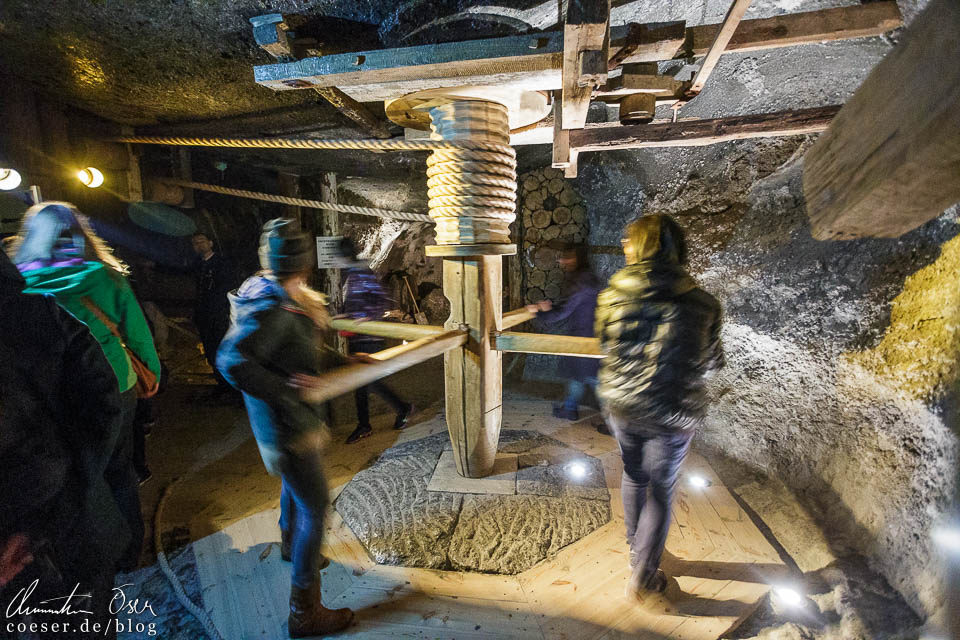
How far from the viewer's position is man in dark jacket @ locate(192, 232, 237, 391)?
4.35m

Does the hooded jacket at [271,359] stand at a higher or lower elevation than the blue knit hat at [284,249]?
lower

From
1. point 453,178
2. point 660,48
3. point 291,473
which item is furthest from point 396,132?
point 291,473

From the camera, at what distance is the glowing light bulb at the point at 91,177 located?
3.37m

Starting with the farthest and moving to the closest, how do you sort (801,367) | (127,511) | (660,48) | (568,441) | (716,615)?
1. (568,441)
2. (801,367)
3. (127,511)
4. (716,615)
5. (660,48)

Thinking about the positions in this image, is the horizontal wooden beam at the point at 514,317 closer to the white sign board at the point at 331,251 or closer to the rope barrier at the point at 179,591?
the white sign board at the point at 331,251

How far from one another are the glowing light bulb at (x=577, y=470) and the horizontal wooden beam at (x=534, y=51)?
2435 mm

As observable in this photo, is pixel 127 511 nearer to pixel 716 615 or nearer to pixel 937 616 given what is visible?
pixel 716 615

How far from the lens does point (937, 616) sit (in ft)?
5.18

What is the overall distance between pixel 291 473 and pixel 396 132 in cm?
315

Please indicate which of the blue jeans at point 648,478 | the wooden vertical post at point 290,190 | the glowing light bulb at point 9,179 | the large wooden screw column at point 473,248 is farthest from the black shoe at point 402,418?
the glowing light bulb at point 9,179

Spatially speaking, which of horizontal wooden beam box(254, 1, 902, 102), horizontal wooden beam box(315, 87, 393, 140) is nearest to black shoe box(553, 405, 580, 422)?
horizontal wooden beam box(254, 1, 902, 102)

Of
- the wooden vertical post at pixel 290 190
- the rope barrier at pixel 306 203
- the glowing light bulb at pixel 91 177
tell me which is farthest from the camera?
the wooden vertical post at pixel 290 190

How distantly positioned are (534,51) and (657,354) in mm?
1325

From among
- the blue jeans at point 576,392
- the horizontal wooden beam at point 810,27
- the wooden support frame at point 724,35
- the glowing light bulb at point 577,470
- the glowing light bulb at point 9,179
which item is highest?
the horizontal wooden beam at point 810,27
